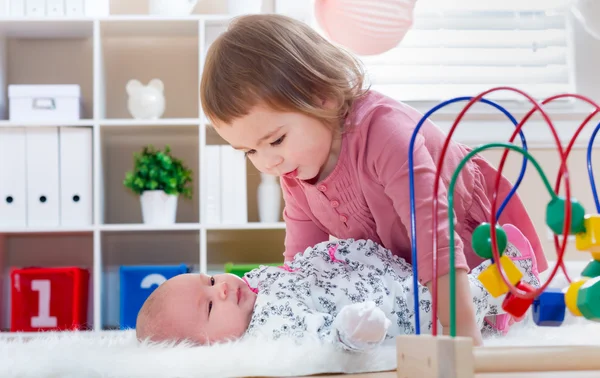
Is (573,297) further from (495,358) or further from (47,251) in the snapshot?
(47,251)

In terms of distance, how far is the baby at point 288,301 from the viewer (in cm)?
109

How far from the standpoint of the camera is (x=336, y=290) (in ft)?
3.83

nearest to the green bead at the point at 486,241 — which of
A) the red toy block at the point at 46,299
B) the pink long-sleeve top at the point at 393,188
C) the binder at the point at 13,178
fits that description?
the pink long-sleeve top at the point at 393,188

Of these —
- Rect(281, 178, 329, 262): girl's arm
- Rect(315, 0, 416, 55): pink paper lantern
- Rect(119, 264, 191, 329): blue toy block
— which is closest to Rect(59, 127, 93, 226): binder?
Rect(119, 264, 191, 329): blue toy block

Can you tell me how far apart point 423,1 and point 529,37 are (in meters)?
0.41

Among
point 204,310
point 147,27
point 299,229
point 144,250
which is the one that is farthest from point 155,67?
point 204,310

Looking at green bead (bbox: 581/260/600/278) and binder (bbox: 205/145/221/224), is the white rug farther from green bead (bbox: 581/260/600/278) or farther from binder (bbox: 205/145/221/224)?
binder (bbox: 205/145/221/224)

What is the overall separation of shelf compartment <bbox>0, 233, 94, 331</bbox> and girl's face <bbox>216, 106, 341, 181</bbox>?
5.20ft

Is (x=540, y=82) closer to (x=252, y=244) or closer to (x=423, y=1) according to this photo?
(x=423, y=1)

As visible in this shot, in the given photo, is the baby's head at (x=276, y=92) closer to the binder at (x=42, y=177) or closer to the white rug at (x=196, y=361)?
the white rug at (x=196, y=361)

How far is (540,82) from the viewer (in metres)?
2.58

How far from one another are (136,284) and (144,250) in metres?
0.33

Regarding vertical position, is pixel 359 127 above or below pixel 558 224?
above

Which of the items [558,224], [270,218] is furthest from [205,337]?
[270,218]
